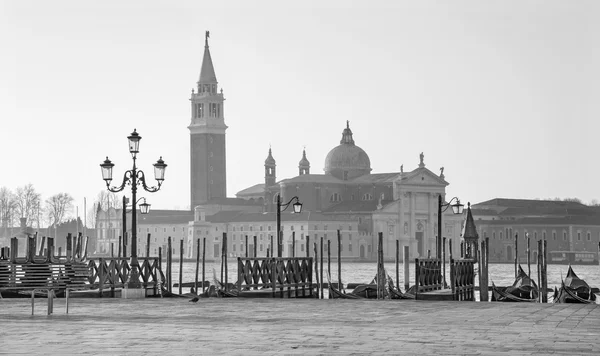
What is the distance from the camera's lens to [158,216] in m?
153

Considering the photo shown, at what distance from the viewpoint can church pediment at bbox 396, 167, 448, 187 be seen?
445ft

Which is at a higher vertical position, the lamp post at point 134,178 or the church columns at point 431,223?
the church columns at point 431,223

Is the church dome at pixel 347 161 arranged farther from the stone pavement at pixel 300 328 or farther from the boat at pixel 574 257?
the stone pavement at pixel 300 328

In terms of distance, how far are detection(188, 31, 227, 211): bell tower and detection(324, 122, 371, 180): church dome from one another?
40.5ft

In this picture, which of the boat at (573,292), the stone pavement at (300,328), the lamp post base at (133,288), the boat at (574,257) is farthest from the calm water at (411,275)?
the stone pavement at (300,328)

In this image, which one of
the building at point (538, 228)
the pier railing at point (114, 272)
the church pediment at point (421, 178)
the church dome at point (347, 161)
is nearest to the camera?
the pier railing at point (114, 272)

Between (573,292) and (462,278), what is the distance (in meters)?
4.27

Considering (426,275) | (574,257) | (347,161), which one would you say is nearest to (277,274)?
(426,275)

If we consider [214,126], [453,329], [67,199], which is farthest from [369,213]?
[453,329]

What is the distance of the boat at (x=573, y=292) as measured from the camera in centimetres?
2888

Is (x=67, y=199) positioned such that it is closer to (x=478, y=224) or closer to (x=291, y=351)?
(x=478, y=224)

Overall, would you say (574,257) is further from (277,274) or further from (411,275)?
(277,274)

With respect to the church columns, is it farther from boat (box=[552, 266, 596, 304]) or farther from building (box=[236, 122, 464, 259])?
boat (box=[552, 266, 596, 304])

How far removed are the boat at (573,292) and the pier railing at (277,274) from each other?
5.79 metres
